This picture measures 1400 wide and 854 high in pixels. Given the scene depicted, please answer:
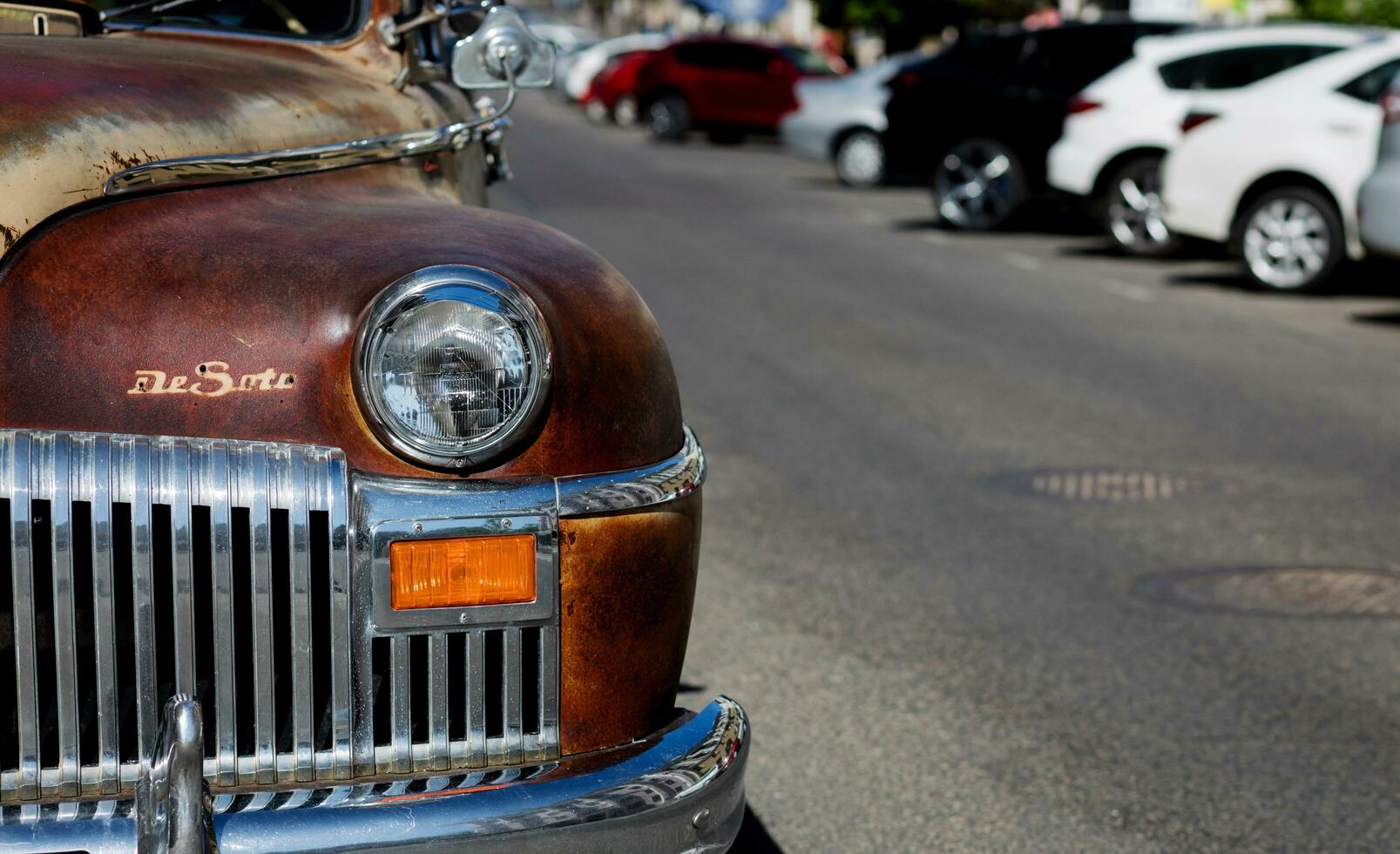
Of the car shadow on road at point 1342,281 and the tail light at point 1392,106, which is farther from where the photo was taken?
the car shadow on road at point 1342,281

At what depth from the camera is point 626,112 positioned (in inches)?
1345

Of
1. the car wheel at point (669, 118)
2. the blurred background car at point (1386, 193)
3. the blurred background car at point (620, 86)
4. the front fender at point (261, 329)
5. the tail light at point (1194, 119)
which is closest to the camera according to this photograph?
the front fender at point (261, 329)

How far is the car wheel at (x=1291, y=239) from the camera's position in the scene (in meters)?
12.7

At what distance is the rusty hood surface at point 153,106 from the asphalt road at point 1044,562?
175cm

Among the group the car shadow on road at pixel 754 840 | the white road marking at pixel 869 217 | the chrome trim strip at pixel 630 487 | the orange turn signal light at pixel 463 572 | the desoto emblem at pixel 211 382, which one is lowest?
the white road marking at pixel 869 217

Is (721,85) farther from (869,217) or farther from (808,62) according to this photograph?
(869,217)

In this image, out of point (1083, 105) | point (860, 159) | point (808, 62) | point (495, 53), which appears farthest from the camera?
A: point (808, 62)

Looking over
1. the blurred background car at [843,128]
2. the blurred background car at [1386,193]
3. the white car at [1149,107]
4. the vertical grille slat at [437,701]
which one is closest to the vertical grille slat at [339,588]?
the vertical grille slat at [437,701]

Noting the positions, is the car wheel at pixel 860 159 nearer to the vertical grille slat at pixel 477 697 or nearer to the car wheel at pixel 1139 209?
the car wheel at pixel 1139 209

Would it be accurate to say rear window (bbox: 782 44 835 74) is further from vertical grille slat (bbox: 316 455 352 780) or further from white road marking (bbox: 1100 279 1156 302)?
vertical grille slat (bbox: 316 455 352 780)

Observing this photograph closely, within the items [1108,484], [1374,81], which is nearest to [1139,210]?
[1374,81]

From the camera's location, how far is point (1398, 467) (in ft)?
24.6

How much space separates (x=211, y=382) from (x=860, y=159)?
65.0 ft

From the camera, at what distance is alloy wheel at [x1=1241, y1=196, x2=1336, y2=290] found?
41.9 feet
